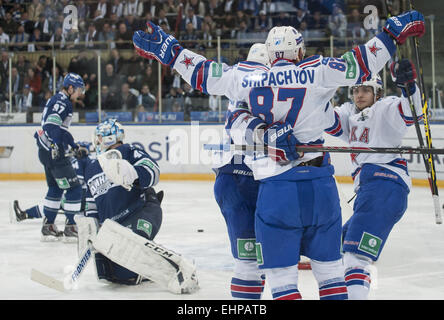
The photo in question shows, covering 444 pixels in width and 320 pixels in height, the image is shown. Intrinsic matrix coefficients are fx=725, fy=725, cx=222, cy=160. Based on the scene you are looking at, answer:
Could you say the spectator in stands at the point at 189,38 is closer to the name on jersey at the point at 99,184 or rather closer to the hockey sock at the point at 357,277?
the name on jersey at the point at 99,184

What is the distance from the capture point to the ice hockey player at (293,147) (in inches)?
99.0

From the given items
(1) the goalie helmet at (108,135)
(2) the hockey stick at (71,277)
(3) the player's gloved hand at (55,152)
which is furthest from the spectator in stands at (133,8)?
(2) the hockey stick at (71,277)

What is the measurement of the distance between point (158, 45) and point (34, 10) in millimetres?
8765

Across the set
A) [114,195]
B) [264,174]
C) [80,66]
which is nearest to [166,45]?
[264,174]

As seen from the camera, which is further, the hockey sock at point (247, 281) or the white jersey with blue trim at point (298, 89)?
the hockey sock at point (247, 281)

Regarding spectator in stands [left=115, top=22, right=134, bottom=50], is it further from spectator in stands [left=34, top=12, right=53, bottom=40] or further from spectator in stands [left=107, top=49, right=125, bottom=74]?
spectator in stands [left=34, top=12, right=53, bottom=40]

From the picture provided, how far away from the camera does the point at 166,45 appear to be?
9.29ft

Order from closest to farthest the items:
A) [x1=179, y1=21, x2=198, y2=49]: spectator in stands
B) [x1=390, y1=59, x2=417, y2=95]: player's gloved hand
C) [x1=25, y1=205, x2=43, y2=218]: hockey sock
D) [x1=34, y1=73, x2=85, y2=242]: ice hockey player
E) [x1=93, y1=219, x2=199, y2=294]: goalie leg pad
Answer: [x1=390, y1=59, x2=417, y2=95]: player's gloved hand → [x1=93, y1=219, x2=199, y2=294]: goalie leg pad → [x1=34, y1=73, x2=85, y2=242]: ice hockey player → [x1=25, y1=205, x2=43, y2=218]: hockey sock → [x1=179, y1=21, x2=198, y2=49]: spectator in stands

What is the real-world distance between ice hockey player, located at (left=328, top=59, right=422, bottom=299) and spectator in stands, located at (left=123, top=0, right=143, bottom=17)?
325 inches

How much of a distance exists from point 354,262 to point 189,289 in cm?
94

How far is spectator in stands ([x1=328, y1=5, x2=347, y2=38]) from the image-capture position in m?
9.66

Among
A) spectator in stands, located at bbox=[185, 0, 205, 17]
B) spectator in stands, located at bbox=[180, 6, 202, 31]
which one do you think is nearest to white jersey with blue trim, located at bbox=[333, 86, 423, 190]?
spectator in stands, located at bbox=[180, 6, 202, 31]

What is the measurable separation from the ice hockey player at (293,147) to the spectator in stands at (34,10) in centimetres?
894
